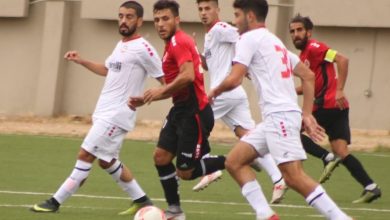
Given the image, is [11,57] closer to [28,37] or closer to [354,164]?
[28,37]

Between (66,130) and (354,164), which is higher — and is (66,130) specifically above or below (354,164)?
below

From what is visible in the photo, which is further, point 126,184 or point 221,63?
point 221,63

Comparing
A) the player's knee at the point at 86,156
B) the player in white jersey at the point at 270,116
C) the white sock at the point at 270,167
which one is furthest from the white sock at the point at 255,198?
the white sock at the point at 270,167

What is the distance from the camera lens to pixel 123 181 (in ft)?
40.1

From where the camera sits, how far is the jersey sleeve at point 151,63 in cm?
1204

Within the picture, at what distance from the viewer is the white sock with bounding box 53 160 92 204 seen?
11.9m

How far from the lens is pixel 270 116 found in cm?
1030

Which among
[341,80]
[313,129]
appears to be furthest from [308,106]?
[341,80]

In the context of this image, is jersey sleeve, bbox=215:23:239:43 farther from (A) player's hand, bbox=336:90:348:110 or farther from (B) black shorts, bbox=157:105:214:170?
(B) black shorts, bbox=157:105:214:170

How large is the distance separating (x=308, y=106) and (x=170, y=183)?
6.21 ft

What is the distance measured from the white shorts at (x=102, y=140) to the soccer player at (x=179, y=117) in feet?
1.88

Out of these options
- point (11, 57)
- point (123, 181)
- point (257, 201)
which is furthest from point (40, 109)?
point (257, 201)

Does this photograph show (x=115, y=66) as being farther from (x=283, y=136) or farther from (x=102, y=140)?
(x=283, y=136)

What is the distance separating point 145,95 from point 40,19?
1657cm
